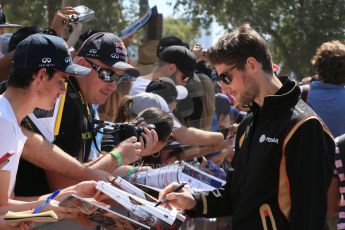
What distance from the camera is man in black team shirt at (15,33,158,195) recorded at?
12.4 feet

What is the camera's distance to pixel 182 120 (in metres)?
5.87

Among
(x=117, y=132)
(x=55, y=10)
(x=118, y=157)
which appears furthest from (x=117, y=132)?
(x=55, y=10)

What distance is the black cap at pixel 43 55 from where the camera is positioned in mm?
3289

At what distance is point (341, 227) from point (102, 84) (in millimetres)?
1680

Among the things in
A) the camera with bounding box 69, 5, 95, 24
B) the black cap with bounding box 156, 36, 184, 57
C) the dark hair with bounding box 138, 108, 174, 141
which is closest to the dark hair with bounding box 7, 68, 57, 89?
the dark hair with bounding box 138, 108, 174, 141

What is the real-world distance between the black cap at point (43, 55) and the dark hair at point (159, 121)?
1324 mm

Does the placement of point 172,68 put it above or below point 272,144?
below

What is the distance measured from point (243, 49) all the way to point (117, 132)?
1.23 m

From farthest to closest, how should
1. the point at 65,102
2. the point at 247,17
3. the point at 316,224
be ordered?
the point at 247,17 < the point at 65,102 < the point at 316,224

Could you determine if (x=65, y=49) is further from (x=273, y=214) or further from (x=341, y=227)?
(x=341, y=227)

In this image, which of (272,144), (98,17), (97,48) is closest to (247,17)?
(98,17)

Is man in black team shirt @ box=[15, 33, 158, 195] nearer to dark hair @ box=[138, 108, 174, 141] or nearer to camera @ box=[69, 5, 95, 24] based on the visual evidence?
dark hair @ box=[138, 108, 174, 141]

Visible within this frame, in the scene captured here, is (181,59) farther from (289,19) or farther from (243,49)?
(289,19)

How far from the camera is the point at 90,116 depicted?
4.07 m
